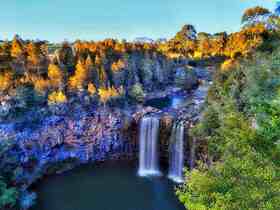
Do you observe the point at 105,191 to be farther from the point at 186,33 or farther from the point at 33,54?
the point at 186,33

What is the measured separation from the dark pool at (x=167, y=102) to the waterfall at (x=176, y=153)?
6.31m

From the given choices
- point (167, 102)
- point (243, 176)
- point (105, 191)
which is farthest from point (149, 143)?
point (243, 176)

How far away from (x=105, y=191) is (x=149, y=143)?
17.6 ft

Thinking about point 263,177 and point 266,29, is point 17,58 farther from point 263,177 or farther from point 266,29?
point 266,29

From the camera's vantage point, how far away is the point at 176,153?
20781 millimetres

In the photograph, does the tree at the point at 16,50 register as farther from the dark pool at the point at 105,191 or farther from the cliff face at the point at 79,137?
the dark pool at the point at 105,191

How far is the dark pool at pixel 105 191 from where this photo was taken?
17031 millimetres

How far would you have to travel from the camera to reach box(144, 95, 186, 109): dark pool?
90.4ft

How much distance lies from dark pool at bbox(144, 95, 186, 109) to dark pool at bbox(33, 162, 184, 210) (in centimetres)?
801

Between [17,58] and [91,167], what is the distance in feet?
38.4

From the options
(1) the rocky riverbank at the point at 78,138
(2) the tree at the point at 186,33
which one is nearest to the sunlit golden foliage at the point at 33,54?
(1) the rocky riverbank at the point at 78,138

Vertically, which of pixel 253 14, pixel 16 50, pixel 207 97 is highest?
pixel 253 14

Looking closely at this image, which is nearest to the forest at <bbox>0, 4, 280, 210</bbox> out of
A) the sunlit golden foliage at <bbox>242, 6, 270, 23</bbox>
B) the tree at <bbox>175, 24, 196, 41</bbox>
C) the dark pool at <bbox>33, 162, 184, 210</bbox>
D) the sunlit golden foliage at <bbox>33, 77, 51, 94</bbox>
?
the sunlit golden foliage at <bbox>33, 77, 51, 94</bbox>

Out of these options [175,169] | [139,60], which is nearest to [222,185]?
[175,169]
